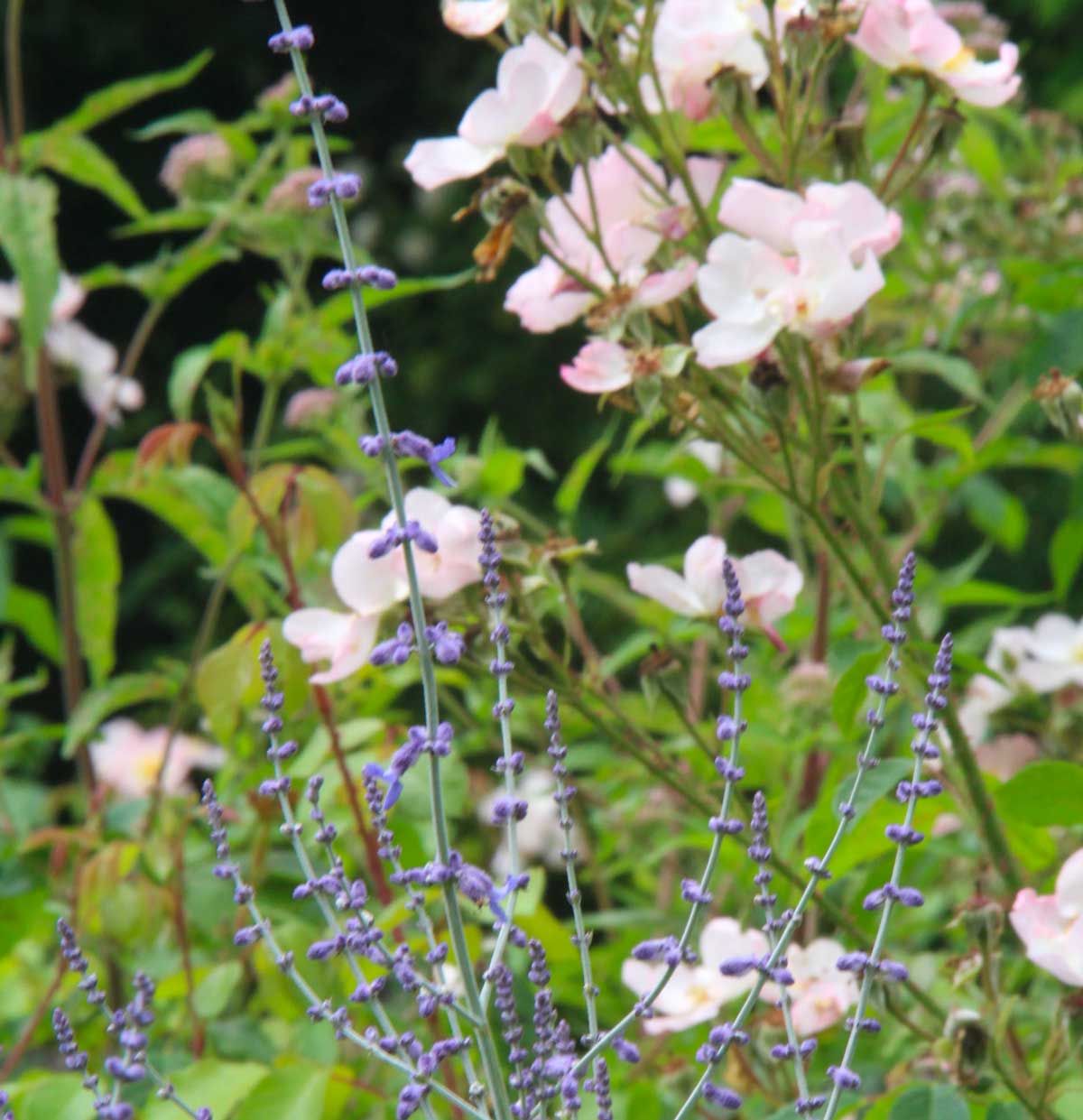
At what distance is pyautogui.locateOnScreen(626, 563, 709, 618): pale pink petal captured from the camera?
86 cm

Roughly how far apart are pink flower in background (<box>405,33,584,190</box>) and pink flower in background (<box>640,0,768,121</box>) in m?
0.05

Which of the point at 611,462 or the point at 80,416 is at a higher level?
the point at 611,462

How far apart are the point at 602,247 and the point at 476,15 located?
5.6 inches

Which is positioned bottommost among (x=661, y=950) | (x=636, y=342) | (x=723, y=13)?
(x=661, y=950)

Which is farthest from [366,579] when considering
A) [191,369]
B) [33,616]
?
[33,616]

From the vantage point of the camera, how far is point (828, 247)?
78cm

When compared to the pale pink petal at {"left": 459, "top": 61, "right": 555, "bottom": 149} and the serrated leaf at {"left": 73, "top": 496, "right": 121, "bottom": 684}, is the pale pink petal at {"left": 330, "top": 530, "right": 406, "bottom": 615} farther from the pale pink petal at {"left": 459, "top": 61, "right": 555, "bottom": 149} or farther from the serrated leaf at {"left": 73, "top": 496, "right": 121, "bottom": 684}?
the serrated leaf at {"left": 73, "top": 496, "right": 121, "bottom": 684}

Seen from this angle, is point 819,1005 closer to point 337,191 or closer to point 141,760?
point 337,191

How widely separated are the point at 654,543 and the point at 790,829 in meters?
2.31

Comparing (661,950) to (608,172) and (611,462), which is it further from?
(611,462)

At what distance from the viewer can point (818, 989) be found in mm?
883

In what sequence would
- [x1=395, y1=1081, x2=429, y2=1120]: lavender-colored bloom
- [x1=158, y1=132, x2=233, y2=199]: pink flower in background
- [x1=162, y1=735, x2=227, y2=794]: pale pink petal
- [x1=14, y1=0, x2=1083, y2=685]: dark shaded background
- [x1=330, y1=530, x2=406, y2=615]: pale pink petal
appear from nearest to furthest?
[x1=395, y1=1081, x2=429, y2=1120]: lavender-colored bloom < [x1=330, y1=530, x2=406, y2=615]: pale pink petal < [x1=158, y1=132, x2=233, y2=199]: pink flower in background < [x1=162, y1=735, x2=227, y2=794]: pale pink petal < [x1=14, y1=0, x2=1083, y2=685]: dark shaded background

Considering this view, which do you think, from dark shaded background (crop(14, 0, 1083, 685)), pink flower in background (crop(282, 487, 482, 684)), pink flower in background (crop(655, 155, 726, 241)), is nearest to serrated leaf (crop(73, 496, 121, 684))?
pink flower in background (crop(282, 487, 482, 684))

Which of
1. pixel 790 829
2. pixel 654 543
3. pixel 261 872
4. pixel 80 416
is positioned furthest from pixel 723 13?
pixel 80 416
